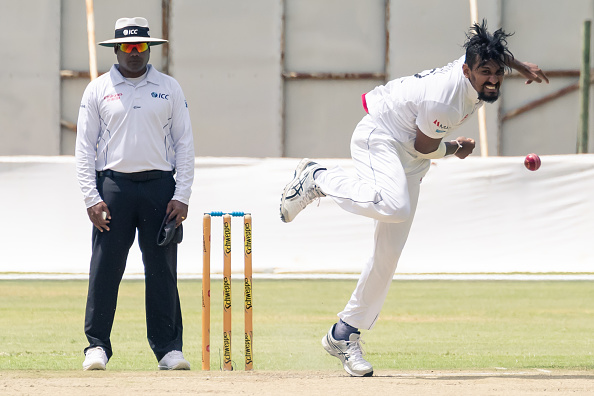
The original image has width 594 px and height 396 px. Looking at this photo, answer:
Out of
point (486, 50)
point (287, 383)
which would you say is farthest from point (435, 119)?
point (287, 383)

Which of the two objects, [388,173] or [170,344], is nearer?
[388,173]

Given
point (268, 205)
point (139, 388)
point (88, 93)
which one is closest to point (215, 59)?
point (268, 205)

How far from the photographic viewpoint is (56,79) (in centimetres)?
2023

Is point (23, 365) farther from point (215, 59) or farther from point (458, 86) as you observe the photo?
point (215, 59)

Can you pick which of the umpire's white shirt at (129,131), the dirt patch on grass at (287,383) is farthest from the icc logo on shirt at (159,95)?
the dirt patch on grass at (287,383)

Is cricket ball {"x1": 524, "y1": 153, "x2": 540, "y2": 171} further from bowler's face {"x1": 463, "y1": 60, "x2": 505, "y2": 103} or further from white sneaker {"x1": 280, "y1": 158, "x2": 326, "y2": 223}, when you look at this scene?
bowler's face {"x1": 463, "y1": 60, "x2": 505, "y2": 103}

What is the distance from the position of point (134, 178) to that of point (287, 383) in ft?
5.11

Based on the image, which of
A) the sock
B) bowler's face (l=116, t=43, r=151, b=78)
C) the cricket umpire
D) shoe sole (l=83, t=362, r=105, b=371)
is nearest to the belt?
the cricket umpire

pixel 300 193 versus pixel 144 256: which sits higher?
pixel 300 193

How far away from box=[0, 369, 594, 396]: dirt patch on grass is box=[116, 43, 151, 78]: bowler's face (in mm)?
1723

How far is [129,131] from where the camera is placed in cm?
589

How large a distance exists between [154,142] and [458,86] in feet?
5.77

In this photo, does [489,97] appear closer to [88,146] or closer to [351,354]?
[351,354]

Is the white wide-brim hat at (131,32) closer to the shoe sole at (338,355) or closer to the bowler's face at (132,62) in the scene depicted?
the bowler's face at (132,62)
